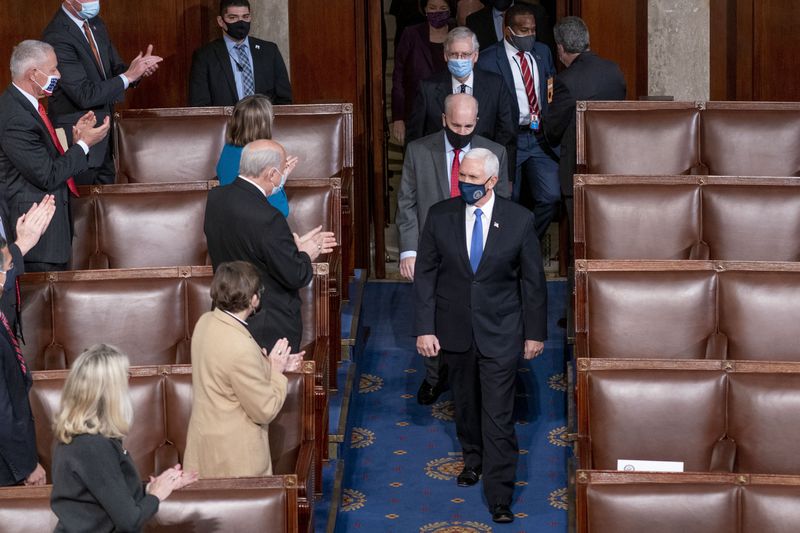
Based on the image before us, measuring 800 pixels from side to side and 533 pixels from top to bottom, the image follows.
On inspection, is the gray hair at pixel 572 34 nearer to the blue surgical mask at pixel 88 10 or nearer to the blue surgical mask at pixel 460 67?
the blue surgical mask at pixel 460 67

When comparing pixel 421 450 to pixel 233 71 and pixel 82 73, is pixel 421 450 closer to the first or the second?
pixel 82 73

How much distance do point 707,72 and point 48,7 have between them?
10.2 ft

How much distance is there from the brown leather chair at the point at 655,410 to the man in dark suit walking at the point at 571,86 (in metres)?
1.95

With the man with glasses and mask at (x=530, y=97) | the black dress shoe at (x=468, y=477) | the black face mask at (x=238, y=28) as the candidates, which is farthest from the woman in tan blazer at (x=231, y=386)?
the black face mask at (x=238, y=28)

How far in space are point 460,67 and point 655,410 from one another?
210 centimetres

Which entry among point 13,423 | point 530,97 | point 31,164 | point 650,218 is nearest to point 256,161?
point 31,164

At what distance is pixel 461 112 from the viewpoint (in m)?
4.56

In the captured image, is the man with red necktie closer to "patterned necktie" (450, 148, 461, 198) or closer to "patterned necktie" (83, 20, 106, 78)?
"patterned necktie" (83, 20, 106, 78)

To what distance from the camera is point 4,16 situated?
5.89 m

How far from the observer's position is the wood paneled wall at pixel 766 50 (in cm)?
605

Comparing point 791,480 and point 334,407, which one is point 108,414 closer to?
point 791,480

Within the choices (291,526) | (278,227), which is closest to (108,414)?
(291,526)

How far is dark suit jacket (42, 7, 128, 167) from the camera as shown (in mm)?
4805

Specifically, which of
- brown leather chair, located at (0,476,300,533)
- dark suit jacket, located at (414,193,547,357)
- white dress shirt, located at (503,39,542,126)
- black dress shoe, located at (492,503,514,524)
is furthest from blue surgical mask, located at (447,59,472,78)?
brown leather chair, located at (0,476,300,533)
